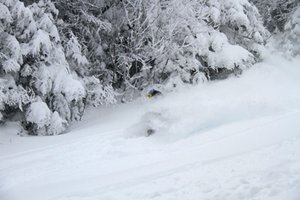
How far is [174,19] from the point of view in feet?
39.4

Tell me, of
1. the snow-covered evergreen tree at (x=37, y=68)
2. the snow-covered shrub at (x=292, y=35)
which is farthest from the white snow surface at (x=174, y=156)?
the snow-covered shrub at (x=292, y=35)

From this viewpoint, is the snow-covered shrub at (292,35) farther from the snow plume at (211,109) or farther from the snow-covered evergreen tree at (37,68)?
the snow-covered evergreen tree at (37,68)

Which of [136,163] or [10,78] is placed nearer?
[136,163]

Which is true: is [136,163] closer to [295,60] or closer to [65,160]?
[65,160]

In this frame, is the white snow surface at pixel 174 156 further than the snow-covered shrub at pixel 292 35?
No

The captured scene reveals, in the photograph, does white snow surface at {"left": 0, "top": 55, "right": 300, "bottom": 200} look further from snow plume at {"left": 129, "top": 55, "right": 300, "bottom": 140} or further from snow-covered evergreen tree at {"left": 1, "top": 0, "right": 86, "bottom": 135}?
snow-covered evergreen tree at {"left": 1, "top": 0, "right": 86, "bottom": 135}

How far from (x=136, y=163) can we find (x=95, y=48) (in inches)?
261

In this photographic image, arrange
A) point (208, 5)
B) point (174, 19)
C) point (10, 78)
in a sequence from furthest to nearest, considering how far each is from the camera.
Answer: point (208, 5), point (174, 19), point (10, 78)

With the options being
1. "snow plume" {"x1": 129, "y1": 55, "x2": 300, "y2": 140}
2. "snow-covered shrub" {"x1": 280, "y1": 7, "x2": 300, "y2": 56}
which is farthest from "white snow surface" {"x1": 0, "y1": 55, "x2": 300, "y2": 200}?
"snow-covered shrub" {"x1": 280, "y1": 7, "x2": 300, "y2": 56}

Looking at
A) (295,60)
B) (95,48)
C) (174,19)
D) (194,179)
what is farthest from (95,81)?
(295,60)

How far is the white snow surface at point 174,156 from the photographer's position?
17.2 ft

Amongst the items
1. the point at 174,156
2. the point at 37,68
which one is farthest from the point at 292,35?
the point at 174,156

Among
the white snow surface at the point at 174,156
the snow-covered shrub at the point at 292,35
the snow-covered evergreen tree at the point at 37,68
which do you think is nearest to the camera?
the white snow surface at the point at 174,156

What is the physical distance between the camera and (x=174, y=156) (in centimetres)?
645
